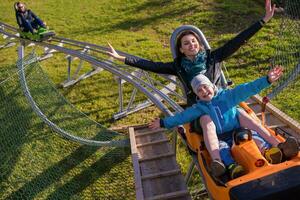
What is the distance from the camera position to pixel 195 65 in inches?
160

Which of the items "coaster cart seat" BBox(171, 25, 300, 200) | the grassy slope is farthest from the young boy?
the grassy slope

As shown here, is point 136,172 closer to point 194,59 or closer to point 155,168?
point 155,168

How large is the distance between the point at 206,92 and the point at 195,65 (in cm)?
67

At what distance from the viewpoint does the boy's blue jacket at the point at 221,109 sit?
139 inches

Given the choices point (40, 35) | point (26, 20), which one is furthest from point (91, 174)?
point (26, 20)

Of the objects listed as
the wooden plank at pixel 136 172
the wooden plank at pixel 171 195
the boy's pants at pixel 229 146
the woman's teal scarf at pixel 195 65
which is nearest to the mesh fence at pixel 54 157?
the wooden plank at pixel 136 172

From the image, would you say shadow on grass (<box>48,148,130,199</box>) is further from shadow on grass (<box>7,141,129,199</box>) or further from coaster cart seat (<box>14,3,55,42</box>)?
coaster cart seat (<box>14,3,55,42</box>)

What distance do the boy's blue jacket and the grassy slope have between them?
1729 mm

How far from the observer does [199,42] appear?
4.37 meters

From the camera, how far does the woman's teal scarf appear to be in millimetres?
4074

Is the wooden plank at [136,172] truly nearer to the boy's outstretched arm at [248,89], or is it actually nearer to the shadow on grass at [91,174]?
the shadow on grass at [91,174]

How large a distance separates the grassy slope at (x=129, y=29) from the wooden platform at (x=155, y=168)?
1.70 feet

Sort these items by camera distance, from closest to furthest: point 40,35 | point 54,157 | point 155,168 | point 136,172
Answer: point 136,172 < point 155,168 < point 54,157 < point 40,35

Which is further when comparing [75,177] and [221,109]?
[75,177]
